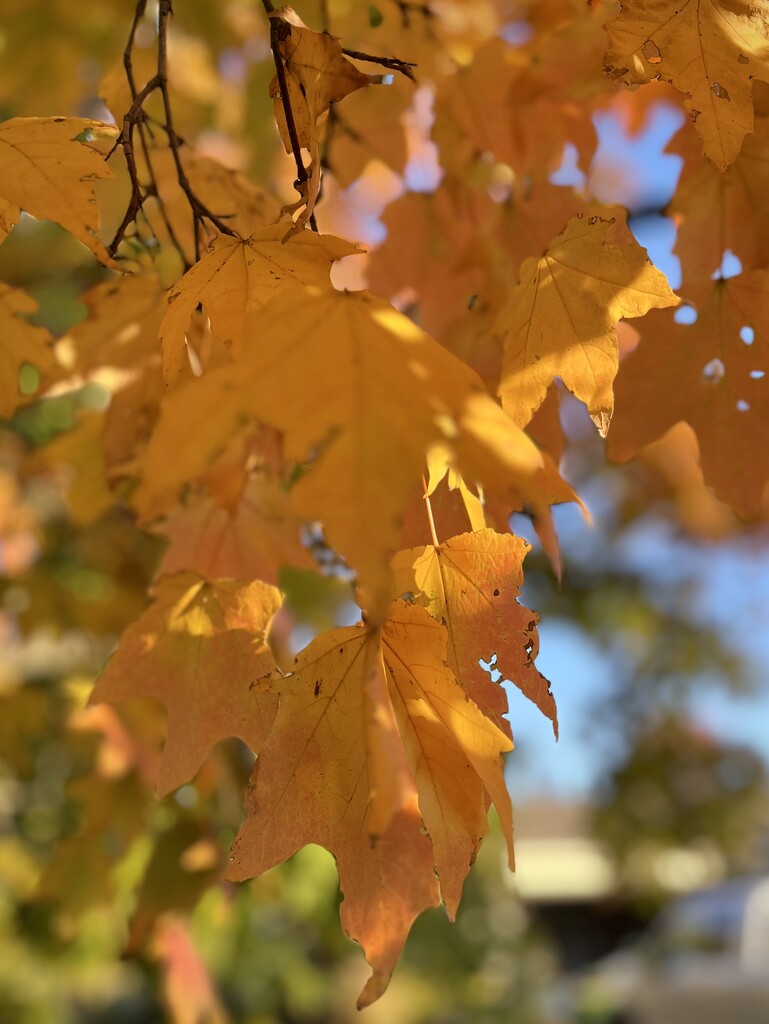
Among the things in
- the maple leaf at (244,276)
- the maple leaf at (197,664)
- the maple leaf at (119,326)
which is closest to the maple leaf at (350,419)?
the maple leaf at (244,276)

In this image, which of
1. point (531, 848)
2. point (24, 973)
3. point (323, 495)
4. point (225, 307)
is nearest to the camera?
point (323, 495)

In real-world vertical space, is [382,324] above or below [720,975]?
above

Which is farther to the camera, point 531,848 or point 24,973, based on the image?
point 531,848

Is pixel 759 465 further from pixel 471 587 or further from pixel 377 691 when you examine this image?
pixel 377 691

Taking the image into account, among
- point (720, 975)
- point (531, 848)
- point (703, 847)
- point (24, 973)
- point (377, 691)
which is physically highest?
point (377, 691)

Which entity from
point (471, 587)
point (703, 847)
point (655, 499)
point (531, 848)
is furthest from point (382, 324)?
point (531, 848)

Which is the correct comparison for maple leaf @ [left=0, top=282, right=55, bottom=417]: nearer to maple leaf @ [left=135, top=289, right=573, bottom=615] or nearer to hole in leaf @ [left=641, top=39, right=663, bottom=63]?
maple leaf @ [left=135, top=289, right=573, bottom=615]

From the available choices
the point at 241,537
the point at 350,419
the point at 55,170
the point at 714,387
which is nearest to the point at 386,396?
the point at 350,419

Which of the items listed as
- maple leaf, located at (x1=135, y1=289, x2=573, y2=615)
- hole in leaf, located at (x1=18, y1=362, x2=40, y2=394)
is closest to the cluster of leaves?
maple leaf, located at (x1=135, y1=289, x2=573, y2=615)
